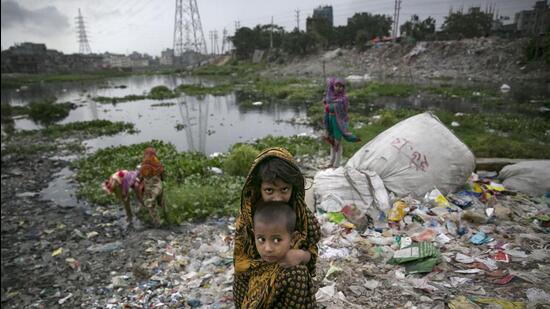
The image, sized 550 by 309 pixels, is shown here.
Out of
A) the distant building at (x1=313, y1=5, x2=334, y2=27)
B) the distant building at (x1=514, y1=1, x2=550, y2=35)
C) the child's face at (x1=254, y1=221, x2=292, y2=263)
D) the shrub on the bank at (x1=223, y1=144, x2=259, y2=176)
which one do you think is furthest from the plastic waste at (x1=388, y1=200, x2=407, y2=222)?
the distant building at (x1=313, y1=5, x2=334, y2=27)

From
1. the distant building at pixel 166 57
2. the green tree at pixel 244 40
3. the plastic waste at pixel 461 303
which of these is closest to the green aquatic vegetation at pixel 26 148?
the plastic waste at pixel 461 303

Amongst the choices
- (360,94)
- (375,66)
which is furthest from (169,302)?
(375,66)

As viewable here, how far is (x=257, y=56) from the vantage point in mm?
56500

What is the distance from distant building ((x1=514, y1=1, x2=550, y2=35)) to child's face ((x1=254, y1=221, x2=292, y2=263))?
10.9ft

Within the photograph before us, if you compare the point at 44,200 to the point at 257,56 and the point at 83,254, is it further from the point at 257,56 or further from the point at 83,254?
the point at 257,56

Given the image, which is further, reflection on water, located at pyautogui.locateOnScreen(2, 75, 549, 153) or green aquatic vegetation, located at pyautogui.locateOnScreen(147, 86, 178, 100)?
green aquatic vegetation, located at pyautogui.locateOnScreen(147, 86, 178, 100)

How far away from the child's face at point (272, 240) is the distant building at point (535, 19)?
131 inches

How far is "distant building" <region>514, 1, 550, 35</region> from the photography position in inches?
121

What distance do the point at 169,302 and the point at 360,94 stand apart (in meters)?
15.6

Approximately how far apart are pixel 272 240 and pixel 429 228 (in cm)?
266

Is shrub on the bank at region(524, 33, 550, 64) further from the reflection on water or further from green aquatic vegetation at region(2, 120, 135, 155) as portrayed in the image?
green aquatic vegetation at region(2, 120, 135, 155)

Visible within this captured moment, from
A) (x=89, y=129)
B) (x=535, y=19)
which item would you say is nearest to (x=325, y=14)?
(x=89, y=129)

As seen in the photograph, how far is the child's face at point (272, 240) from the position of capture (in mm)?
1599

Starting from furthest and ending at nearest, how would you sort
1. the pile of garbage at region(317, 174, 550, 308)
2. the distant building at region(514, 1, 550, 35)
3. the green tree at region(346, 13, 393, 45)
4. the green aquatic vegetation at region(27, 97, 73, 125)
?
the green tree at region(346, 13, 393, 45)
the green aquatic vegetation at region(27, 97, 73, 125)
the distant building at region(514, 1, 550, 35)
the pile of garbage at region(317, 174, 550, 308)
